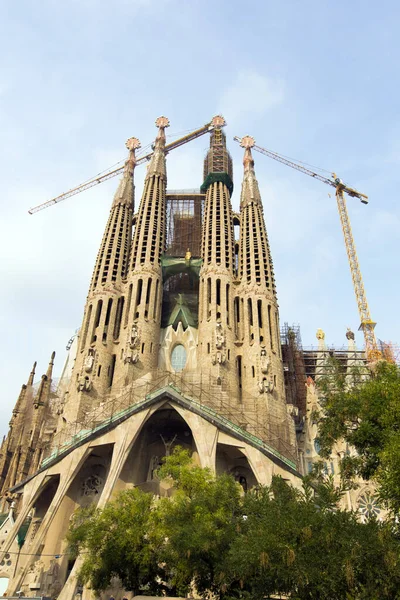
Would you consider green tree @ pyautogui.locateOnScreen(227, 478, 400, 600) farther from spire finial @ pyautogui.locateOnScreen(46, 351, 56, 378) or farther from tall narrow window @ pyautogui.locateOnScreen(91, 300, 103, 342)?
spire finial @ pyautogui.locateOnScreen(46, 351, 56, 378)

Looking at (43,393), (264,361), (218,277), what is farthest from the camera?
(43,393)

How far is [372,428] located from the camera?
1448cm

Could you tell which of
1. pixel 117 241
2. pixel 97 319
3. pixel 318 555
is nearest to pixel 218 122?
pixel 117 241

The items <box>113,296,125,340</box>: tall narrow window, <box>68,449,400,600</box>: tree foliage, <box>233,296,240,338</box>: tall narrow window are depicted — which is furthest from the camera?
<box>113,296,125,340</box>: tall narrow window

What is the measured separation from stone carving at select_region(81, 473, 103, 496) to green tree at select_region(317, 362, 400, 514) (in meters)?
23.1

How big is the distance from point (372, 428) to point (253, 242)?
33765mm

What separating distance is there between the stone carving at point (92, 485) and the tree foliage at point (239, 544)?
1174 centimetres

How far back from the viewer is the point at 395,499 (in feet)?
41.8

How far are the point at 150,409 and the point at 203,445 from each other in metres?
4.55

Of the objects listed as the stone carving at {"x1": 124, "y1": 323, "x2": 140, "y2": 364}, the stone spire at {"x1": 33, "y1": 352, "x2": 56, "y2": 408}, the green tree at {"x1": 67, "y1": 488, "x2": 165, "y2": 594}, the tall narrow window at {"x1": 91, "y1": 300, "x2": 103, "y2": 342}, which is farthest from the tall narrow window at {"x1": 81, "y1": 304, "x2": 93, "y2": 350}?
the green tree at {"x1": 67, "y1": 488, "x2": 165, "y2": 594}

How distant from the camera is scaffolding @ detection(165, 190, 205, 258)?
56.0 meters

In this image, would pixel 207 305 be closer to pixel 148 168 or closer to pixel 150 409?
pixel 150 409

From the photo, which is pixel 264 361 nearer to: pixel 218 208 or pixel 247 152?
pixel 218 208

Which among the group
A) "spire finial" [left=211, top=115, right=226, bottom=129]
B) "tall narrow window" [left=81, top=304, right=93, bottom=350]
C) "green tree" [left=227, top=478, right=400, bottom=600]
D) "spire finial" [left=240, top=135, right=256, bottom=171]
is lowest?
"green tree" [left=227, top=478, right=400, bottom=600]
